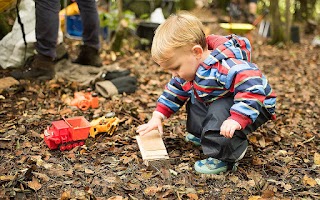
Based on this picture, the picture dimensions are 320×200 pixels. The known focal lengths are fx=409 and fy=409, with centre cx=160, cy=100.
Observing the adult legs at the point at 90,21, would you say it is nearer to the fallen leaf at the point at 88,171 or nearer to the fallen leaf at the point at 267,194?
the fallen leaf at the point at 88,171

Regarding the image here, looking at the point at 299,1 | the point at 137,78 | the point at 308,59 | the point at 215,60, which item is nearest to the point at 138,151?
the point at 215,60

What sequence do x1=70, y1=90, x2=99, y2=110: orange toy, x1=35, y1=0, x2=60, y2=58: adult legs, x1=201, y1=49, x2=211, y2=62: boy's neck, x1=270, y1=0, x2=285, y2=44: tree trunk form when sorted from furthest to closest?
x1=270, y1=0, x2=285, y2=44: tree trunk, x1=35, y1=0, x2=60, y2=58: adult legs, x1=70, y1=90, x2=99, y2=110: orange toy, x1=201, y1=49, x2=211, y2=62: boy's neck

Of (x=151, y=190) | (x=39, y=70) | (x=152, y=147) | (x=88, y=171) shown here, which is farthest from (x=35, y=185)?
(x=39, y=70)

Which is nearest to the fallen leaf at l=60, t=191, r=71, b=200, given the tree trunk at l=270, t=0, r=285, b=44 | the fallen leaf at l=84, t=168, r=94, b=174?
the fallen leaf at l=84, t=168, r=94, b=174

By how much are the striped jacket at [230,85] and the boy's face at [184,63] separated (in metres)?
0.04

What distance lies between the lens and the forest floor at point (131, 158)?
2221 millimetres

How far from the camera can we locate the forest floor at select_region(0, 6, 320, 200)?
7.29 ft

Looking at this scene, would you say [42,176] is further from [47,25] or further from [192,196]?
[47,25]

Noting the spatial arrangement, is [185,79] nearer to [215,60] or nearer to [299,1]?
[215,60]

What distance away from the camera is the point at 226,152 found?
2.39m

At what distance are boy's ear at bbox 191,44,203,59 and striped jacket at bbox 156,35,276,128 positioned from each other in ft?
0.17

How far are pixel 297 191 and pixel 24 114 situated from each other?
2.03m

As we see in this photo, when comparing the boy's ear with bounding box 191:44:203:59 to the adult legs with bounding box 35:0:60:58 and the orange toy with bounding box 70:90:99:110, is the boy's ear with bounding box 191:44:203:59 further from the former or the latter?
the adult legs with bounding box 35:0:60:58

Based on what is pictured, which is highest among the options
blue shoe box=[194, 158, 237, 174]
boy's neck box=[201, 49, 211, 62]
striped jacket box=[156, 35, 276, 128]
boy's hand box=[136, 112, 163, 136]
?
boy's neck box=[201, 49, 211, 62]
